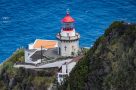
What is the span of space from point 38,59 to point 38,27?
5932cm

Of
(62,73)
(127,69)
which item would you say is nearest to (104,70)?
(127,69)

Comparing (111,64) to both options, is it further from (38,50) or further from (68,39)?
(38,50)

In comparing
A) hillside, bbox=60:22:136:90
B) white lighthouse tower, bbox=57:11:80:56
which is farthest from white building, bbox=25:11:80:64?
hillside, bbox=60:22:136:90

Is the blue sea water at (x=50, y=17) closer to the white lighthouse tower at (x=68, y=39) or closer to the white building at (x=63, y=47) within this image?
the white building at (x=63, y=47)

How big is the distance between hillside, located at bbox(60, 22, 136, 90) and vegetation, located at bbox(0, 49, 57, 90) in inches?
193

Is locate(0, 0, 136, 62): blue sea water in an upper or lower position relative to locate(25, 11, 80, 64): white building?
lower

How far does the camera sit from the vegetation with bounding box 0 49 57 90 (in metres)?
79.9

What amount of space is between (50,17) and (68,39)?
215ft

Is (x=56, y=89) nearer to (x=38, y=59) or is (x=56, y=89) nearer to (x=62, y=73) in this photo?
(x=62, y=73)

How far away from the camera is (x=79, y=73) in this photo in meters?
75.1

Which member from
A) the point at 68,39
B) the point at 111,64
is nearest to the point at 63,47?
the point at 68,39

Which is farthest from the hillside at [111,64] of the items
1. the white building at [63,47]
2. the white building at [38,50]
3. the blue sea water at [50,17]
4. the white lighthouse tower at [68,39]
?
the blue sea water at [50,17]

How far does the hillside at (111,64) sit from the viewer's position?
7006 cm

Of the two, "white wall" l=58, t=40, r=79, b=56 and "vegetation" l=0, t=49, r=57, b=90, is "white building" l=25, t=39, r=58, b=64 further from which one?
"white wall" l=58, t=40, r=79, b=56
